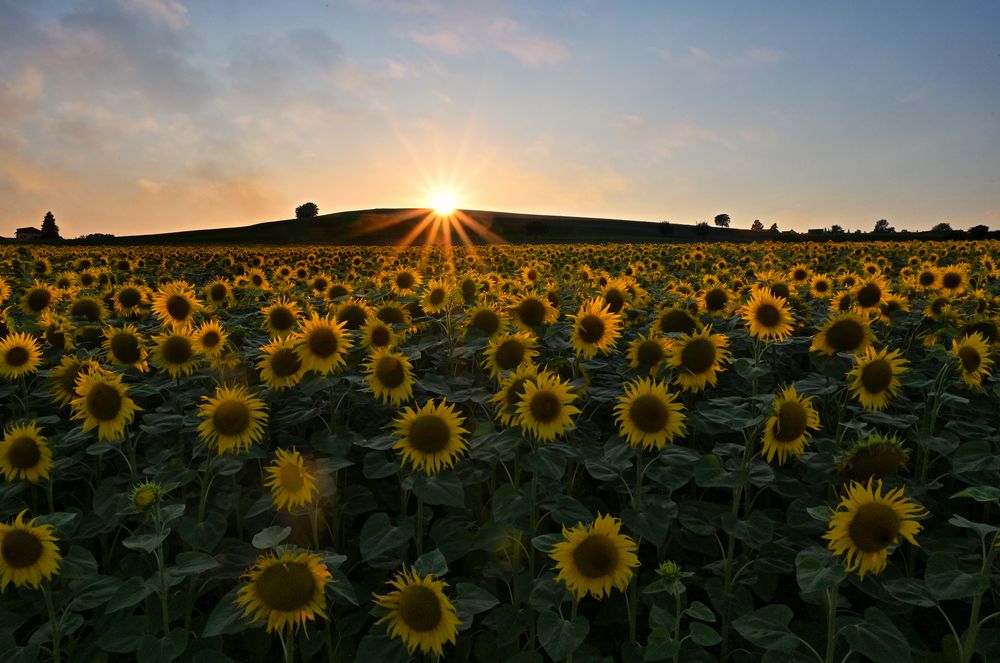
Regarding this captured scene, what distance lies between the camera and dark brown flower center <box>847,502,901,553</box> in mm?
2445

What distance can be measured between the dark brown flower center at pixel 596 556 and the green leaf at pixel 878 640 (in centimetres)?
103

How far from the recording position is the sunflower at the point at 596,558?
275 centimetres

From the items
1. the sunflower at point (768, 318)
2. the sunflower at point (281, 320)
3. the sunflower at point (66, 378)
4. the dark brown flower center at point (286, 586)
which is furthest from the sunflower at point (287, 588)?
the sunflower at point (768, 318)

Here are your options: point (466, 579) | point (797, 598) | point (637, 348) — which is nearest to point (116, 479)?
point (466, 579)

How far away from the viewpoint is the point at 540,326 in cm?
531

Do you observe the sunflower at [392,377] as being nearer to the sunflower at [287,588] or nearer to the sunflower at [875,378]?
the sunflower at [287,588]

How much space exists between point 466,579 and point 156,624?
172cm

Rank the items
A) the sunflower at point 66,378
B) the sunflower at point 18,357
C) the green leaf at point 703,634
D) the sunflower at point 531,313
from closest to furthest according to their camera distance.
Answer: the green leaf at point 703,634 → the sunflower at point 66,378 → the sunflower at point 18,357 → the sunflower at point 531,313

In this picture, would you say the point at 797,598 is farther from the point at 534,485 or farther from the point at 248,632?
the point at 248,632

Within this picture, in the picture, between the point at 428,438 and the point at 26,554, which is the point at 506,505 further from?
the point at 26,554

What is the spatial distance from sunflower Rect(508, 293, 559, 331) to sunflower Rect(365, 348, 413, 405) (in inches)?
57.7

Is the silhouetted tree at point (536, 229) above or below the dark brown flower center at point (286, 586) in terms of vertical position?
above

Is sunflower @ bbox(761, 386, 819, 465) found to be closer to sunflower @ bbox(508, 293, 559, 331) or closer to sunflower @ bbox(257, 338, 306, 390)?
sunflower @ bbox(508, 293, 559, 331)

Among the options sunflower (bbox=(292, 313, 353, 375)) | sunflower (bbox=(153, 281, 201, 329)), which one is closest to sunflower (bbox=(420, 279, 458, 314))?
sunflower (bbox=(292, 313, 353, 375))
